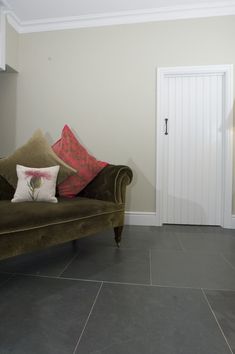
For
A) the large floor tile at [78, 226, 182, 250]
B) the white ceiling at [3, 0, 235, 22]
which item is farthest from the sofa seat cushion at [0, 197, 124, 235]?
the white ceiling at [3, 0, 235, 22]

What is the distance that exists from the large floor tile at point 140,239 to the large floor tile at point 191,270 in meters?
0.16

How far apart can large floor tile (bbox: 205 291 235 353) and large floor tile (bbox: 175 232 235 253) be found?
0.63 m

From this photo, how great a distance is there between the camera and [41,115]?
104 inches

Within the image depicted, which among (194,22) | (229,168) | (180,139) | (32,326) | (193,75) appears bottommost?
(32,326)

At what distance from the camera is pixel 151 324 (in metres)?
0.87

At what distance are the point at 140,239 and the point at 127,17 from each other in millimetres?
2542

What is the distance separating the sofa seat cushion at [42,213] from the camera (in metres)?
1.09

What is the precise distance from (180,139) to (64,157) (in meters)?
1.40

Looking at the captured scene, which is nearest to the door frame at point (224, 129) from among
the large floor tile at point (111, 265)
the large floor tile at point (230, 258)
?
the large floor tile at point (230, 258)

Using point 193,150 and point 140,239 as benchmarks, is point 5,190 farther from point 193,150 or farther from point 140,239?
point 193,150

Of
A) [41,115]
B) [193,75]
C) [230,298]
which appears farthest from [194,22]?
[230,298]

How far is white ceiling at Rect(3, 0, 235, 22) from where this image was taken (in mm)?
2277

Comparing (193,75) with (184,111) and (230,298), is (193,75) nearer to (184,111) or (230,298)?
(184,111)

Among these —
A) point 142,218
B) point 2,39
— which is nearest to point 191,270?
point 142,218
